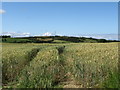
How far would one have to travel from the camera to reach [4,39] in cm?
838

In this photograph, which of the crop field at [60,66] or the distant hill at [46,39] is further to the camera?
the distant hill at [46,39]

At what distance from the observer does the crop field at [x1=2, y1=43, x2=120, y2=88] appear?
236 inches

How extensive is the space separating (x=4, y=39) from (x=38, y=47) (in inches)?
Result: 50.1

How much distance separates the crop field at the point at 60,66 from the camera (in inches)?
236

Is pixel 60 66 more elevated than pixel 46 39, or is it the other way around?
pixel 46 39

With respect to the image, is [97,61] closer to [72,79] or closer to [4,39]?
[72,79]

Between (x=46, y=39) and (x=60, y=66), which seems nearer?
(x=60, y=66)

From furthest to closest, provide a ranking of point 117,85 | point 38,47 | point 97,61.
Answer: point 38,47 → point 97,61 → point 117,85

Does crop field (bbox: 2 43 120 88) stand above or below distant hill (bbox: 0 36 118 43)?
below

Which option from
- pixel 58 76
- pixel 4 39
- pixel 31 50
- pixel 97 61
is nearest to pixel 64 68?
pixel 58 76

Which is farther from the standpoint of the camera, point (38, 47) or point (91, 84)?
Result: point (38, 47)

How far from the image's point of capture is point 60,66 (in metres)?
6.88

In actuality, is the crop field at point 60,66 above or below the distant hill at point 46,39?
below

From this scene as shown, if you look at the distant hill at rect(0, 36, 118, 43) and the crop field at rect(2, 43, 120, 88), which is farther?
the distant hill at rect(0, 36, 118, 43)
